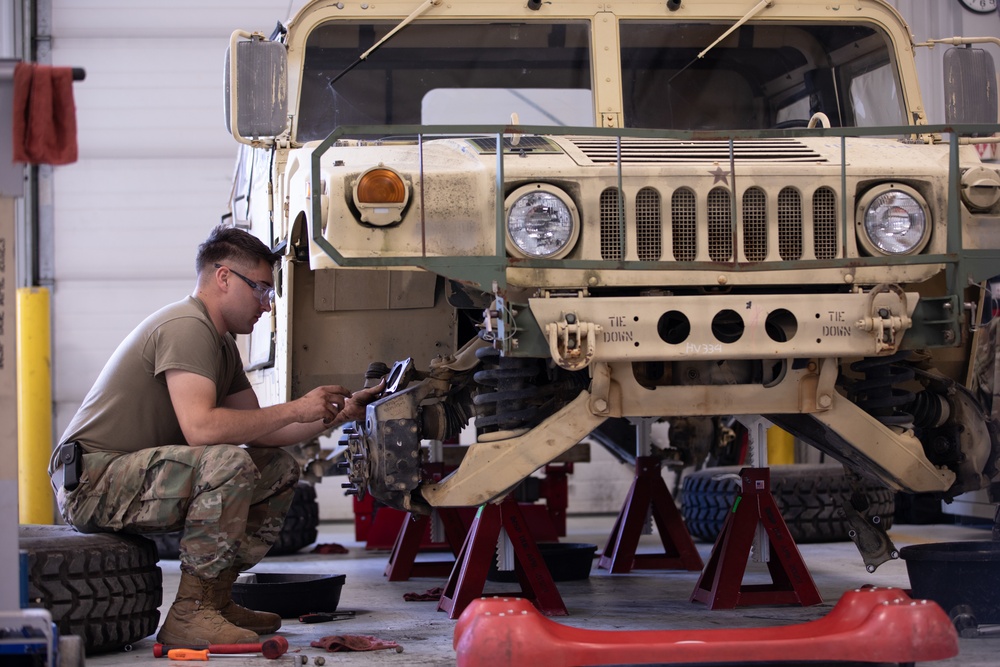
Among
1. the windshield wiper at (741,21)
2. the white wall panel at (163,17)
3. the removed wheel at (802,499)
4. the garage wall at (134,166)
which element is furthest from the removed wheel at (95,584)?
the white wall panel at (163,17)

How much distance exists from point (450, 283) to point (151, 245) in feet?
23.2

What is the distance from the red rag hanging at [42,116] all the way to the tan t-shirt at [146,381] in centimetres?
121

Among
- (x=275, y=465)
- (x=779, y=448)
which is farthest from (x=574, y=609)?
(x=779, y=448)

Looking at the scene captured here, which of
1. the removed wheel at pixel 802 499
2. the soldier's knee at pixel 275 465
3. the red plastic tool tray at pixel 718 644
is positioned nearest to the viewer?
the red plastic tool tray at pixel 718 644

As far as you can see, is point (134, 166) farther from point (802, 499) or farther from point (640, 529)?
point (802, 499)

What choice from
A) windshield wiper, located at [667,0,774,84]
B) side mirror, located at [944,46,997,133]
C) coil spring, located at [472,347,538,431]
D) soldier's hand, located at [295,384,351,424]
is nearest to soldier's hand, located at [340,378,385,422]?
soldier's hand, located at [295,384,351,424]

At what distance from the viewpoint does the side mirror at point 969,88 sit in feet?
16.9

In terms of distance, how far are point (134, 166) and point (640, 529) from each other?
649cm

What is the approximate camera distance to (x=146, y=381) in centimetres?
430

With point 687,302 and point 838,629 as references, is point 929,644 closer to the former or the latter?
point 838,629

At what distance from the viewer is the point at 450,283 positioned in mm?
4418

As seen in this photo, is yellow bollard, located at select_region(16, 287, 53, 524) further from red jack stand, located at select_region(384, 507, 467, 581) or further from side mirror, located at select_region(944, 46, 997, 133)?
side mirror, located at select_region(944, 46, 997, 133)

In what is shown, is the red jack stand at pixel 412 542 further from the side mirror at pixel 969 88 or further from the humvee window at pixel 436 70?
the side mirror at pixel 969 88

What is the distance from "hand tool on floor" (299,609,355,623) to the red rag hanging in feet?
7.38
